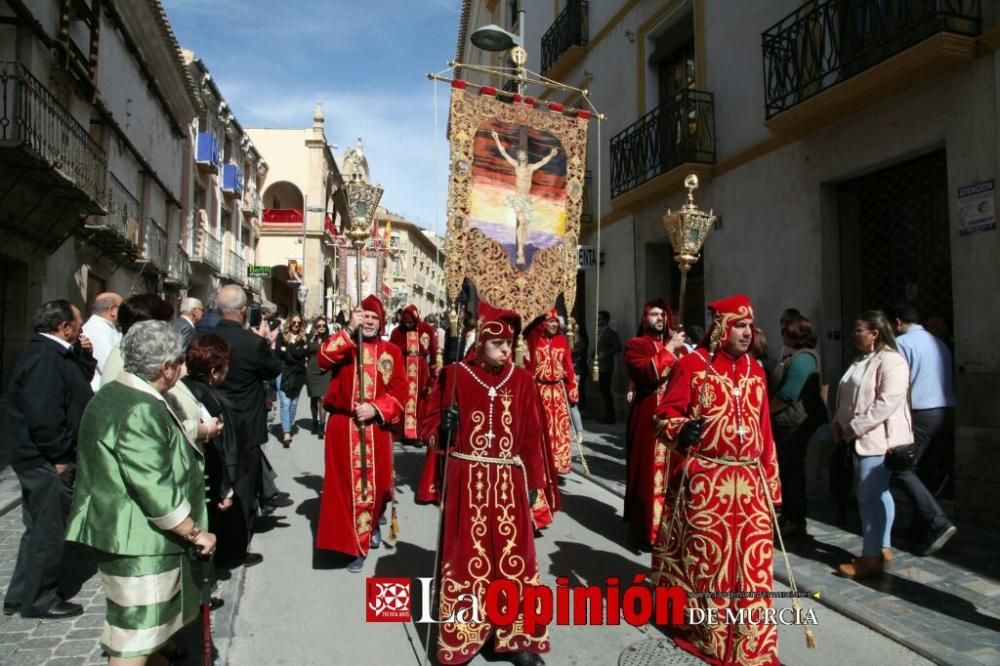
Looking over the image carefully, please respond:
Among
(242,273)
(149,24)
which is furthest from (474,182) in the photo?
(242,273)

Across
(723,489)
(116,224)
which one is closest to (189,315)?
(723,489)

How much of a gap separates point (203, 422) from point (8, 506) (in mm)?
4006

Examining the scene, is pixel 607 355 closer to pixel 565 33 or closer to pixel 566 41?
pixel 566 41

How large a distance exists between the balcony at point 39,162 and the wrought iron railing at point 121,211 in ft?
5.07

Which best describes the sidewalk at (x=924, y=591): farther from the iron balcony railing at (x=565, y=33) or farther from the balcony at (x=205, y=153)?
the balcony at (x=205, y=153)

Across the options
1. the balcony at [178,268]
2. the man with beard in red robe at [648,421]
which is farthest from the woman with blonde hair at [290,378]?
the balcony at [178,268]

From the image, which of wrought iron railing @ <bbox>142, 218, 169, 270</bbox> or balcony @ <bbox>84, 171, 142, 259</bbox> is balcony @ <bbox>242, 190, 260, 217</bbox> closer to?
wrought iron railing @ <bbox>142, 218, 169, 270</bbox>

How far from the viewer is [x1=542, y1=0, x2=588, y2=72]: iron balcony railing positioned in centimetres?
1454

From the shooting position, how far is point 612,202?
480 inches

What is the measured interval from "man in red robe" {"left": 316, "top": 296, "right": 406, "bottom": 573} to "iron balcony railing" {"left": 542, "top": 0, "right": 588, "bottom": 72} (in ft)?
37.2

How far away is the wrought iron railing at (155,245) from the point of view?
58.3 feet

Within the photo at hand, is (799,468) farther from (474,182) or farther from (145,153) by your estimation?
(145,153)

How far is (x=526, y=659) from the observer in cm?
346

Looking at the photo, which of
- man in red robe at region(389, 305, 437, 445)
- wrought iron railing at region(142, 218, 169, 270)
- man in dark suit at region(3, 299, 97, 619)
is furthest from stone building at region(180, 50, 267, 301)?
man in dark suit at region(3, 299, 97, 619)
